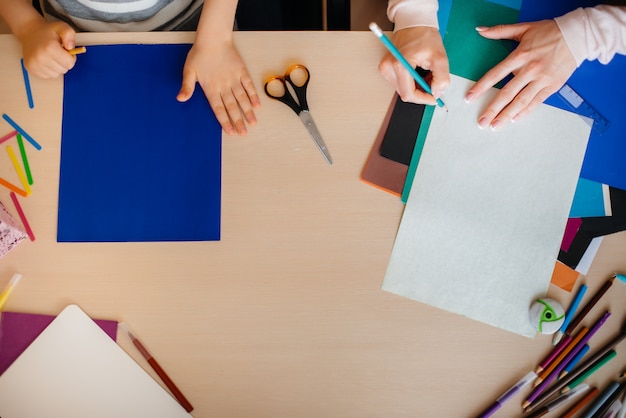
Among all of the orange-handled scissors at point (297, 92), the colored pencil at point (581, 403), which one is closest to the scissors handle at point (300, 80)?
the orange-handled scissors at point (297, 92)

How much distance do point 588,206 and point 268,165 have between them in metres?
0.50

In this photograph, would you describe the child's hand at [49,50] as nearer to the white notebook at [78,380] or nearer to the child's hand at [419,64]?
the white notebook at [78,380]

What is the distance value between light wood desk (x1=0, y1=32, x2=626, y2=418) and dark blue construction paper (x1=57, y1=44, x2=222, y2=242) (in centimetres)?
2

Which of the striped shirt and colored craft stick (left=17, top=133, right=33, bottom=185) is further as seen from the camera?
the striped shirt

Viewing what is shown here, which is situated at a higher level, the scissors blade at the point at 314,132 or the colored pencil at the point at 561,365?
the scissors blade at the point at 314,132

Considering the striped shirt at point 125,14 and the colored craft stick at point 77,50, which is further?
the striped shirt at point 125,14

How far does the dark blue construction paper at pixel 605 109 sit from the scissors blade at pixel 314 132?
36cm

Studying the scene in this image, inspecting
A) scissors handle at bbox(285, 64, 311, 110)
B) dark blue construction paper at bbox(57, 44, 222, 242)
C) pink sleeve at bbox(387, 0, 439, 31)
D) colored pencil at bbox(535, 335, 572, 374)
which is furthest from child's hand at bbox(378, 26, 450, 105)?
colored pencil at bbox(535, 335, 572, 374)

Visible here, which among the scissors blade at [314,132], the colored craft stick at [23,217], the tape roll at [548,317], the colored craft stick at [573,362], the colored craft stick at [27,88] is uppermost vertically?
the colored craft stick at [27,88]

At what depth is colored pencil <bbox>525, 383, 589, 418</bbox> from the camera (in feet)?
2.16

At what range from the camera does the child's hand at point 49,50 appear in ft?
2.23

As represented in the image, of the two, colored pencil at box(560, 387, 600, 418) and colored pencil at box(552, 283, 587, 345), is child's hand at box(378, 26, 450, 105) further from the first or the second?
colored pencil at box(560, 387, 600, 418)

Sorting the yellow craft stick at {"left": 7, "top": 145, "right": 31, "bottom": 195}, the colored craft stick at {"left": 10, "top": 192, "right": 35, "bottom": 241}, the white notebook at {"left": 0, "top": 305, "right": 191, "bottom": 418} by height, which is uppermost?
the yellow craft stick at {"left": 7, "top": 145, "right": 31, "bottom": 195}

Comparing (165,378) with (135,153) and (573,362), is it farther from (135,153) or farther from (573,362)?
(573,362)
